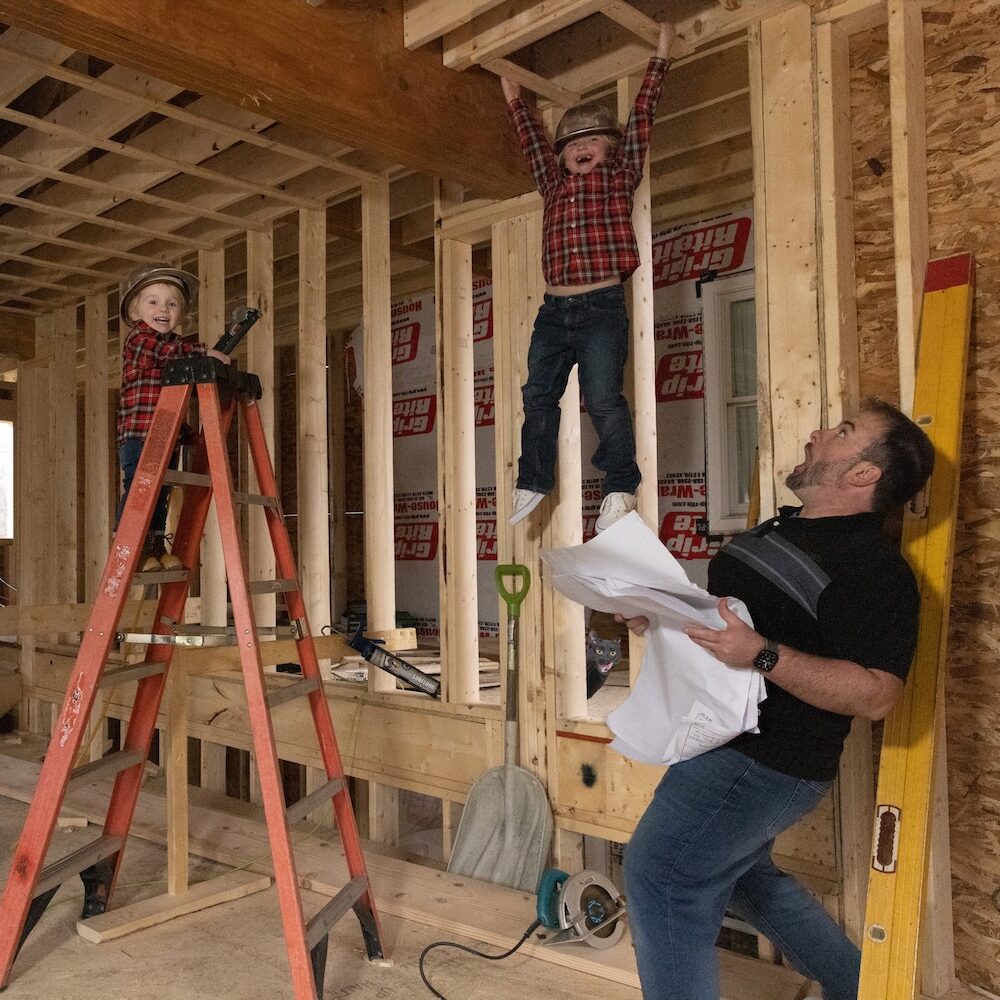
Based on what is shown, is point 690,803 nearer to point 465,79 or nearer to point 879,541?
point 879,541

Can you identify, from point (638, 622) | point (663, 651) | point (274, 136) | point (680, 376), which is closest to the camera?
point (663, 651)

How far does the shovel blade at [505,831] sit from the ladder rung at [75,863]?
0.82 meters

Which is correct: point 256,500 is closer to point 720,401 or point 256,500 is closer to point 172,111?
point 172,111

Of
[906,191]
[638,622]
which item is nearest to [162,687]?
[638,622]

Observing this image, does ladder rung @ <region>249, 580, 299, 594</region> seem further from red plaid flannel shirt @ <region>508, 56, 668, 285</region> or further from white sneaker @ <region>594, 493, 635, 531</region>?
red plaid flannel shirt @ <region>508, 56, 668, 285</region>

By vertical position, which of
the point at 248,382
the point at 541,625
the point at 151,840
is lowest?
the point at 151,840

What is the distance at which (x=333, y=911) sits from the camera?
2469 mm

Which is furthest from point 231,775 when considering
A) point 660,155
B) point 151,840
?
point 660,155

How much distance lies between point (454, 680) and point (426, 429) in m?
2.92

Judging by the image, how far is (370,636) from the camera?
3645 mm

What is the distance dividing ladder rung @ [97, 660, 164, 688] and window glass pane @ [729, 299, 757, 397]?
3.16 metres

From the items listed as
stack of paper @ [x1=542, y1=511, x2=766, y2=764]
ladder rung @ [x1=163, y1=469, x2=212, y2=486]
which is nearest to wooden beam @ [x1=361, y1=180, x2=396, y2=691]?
ladder rung @ [x1=163, y1=469, x2=212, y2=486]

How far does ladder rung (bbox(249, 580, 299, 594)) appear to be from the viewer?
2.61 m

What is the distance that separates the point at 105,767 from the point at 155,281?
1.57 meters
